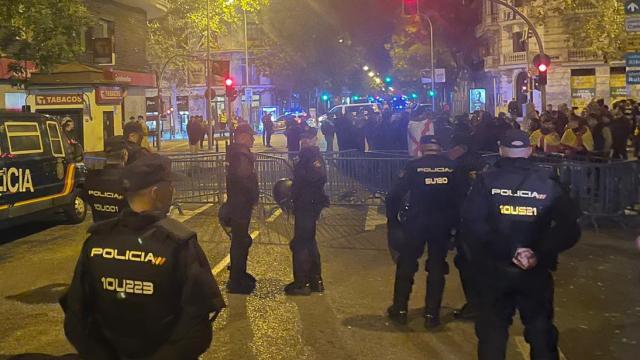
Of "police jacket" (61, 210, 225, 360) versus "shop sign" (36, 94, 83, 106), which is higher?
"shop sign" (36, 94, 83, 106)

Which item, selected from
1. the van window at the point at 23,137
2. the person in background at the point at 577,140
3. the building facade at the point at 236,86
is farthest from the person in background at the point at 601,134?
the building facade at the point at 236,86

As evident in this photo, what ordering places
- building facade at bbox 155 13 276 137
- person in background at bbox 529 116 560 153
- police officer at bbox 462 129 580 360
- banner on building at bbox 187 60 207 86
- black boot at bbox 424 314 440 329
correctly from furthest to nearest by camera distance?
building facade at bbox 155 13 276 137
banner on building at bbox 187 60 207 86
person in background at bbox 529 116 560 153
black boot at bbox 424 314 440 329
police officer at bbox 462 129 580 360

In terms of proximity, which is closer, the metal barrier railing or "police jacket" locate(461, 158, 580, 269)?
"police jacket" locate(461, 158, 580, 269)

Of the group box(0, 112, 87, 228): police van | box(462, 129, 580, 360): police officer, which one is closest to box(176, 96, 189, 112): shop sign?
box(0, 112, 87, 228): police van

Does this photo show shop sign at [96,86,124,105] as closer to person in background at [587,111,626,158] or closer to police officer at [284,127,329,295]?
person in background at [587,111,626,158]

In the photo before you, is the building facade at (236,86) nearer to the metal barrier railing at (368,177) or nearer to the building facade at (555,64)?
the building facade at (555,64)

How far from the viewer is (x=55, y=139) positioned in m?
10.8

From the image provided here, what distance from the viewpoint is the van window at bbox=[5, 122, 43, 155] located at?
962 centimetres

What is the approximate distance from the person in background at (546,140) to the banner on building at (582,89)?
29.8 m

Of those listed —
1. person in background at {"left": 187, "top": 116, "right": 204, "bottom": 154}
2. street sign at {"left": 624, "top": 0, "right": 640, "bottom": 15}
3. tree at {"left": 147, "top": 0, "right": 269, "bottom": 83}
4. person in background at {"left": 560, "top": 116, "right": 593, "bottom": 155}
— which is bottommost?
person in background at {"left": 560, "top": 116, "right": 593, "bottom": 155}

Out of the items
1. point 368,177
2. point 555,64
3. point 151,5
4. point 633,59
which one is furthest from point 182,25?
point 633,59

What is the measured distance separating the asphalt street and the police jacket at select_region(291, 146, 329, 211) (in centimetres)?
102

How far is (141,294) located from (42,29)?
1151cm

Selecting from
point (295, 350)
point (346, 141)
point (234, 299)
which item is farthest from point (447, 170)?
point (346, 141)
